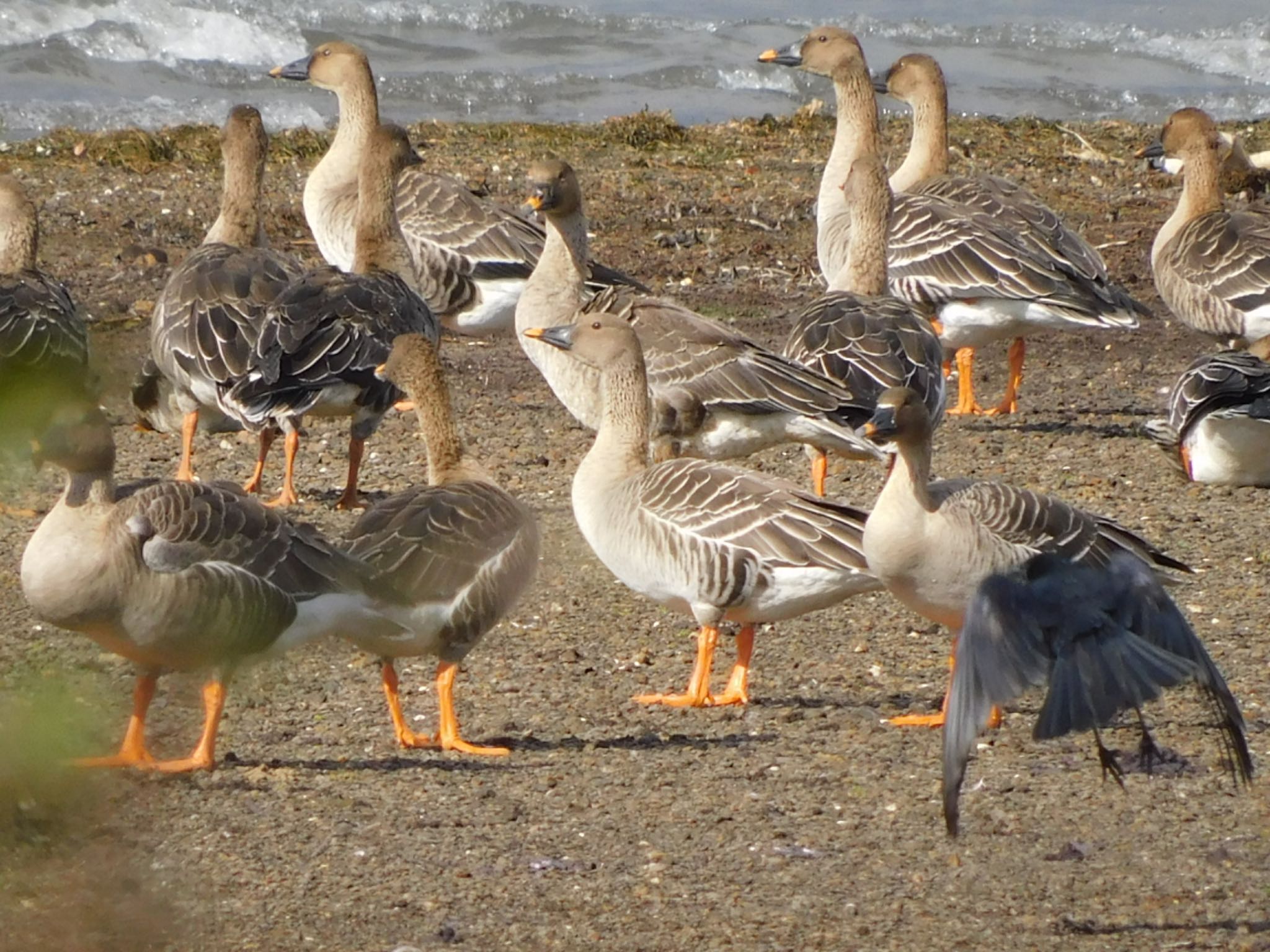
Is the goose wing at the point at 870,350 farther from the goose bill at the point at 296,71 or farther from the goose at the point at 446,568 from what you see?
the goose bill at the point at 296,71

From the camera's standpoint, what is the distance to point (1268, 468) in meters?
9.33

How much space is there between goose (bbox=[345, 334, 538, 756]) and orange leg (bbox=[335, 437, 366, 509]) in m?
2.58

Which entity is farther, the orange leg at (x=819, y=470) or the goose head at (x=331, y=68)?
the goose head at (x=331, y=68)

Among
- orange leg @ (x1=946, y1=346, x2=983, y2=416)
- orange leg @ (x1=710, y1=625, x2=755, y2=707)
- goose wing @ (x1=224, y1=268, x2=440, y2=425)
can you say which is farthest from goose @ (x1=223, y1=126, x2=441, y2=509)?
orange leg @ (x1=946, y1=346, x2=983, y2=416)

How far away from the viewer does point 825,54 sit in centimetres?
1347

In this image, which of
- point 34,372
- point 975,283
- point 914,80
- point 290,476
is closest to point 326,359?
point 290,476

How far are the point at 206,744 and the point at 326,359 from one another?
389cm

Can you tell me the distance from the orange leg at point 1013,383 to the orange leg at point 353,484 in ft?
13.8

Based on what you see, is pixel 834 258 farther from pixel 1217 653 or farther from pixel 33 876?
pixel 33 876

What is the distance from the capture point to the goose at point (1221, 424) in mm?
9109

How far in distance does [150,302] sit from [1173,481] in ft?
22.0

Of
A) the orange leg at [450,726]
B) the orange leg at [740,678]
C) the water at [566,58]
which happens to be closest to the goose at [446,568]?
the orange leg at [450,726]

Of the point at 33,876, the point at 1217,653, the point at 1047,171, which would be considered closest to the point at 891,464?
the point at 1217,653

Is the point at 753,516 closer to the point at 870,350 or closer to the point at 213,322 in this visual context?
the point at 870,350
